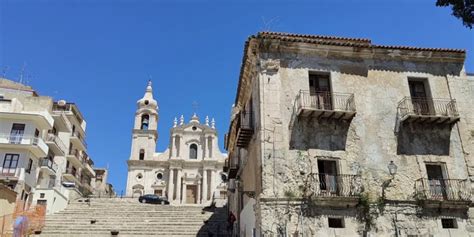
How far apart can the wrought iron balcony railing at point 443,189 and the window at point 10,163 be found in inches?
1105

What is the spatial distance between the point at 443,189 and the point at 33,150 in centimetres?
2898

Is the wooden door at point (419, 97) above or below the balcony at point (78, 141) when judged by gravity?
below

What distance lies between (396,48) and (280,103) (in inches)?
244

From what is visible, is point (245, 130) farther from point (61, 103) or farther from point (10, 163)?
point (61, 103)

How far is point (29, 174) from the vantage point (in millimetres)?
30859

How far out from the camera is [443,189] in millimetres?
15656

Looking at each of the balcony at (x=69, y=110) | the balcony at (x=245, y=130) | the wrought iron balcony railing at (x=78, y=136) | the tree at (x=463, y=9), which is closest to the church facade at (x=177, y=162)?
the wrought iron balcony railing at (x=78, y=136)

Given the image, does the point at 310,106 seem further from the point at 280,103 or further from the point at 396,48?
the point at 396,48

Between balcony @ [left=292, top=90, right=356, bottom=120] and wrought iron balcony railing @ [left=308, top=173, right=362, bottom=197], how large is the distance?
2.41 metres

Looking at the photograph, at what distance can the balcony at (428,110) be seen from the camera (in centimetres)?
1617

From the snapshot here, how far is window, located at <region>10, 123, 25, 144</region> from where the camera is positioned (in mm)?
30258

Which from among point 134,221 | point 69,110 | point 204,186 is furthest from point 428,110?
point 204,186

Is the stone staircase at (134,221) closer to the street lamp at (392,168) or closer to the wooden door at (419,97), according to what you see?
the street lamp at (392,168)

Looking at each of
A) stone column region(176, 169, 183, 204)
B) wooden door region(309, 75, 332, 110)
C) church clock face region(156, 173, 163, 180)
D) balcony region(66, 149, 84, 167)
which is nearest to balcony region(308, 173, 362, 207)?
wooden door region(309, 75, 332, 110)
